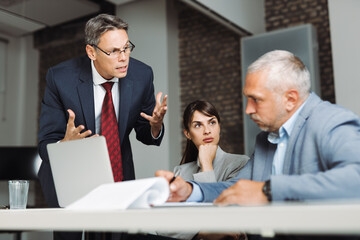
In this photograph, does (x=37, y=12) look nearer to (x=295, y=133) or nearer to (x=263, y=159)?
(x=263, y=159)

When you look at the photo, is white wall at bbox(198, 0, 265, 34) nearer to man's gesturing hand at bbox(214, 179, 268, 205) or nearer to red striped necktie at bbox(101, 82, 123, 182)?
red striped necktie at bbox(101, 82, 123, 182)

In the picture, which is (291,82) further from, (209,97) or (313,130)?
(209,97)

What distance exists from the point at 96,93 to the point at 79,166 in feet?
2.61

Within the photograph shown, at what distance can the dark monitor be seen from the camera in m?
4.21

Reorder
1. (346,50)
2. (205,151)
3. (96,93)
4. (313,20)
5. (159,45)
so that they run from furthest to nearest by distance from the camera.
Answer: (159,45) → (313,20) → (346,50) → (205,151) → (96,93)

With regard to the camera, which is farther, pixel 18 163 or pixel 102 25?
pixel 18 163

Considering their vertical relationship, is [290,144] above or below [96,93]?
below

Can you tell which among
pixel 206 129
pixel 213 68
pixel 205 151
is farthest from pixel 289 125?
pixel 213 68

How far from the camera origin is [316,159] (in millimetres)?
1182

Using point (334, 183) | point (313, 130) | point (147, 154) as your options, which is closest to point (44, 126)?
point (313, 130)

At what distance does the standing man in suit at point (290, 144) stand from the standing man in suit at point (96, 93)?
0.62 meters

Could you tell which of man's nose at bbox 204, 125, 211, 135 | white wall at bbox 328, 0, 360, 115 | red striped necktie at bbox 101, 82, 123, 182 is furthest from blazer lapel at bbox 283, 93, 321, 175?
white wall at bbox 328, 0, 360, 115

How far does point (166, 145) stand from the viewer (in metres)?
5.46

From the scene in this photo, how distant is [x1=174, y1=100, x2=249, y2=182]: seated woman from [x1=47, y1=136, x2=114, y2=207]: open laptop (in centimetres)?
82
